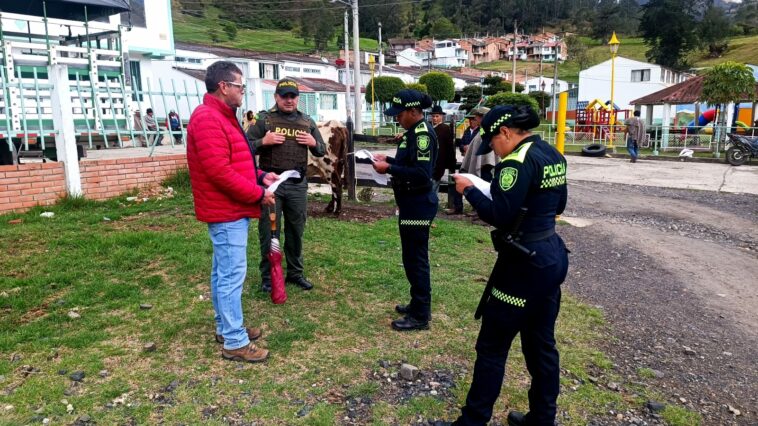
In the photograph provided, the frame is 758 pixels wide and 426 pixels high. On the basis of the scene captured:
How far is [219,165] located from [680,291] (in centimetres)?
474

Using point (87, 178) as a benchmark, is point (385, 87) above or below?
above

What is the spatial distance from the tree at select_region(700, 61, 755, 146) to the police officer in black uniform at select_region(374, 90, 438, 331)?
Result: 68.3 ft

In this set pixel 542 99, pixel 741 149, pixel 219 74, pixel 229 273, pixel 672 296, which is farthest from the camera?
pixel 542 99

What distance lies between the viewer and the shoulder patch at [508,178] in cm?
257

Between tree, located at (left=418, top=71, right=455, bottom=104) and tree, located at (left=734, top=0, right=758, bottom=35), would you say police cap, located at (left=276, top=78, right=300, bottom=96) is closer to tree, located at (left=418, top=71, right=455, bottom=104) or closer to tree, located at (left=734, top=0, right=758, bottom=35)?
tree, located at (left=418, top=71, right=455, bottom=104)

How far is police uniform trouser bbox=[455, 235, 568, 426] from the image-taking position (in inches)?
105

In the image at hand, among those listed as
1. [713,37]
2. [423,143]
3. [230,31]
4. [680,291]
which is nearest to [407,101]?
[423,143]

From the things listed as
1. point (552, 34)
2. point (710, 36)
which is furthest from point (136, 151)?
point (552, 34)

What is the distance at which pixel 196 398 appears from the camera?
125 inches

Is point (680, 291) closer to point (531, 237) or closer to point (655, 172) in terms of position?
point (531, 237)

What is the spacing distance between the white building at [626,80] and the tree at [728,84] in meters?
28.0

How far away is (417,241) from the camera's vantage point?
13.7 feet

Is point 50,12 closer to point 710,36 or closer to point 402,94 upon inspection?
point 402,94

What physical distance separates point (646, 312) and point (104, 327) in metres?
4.58
